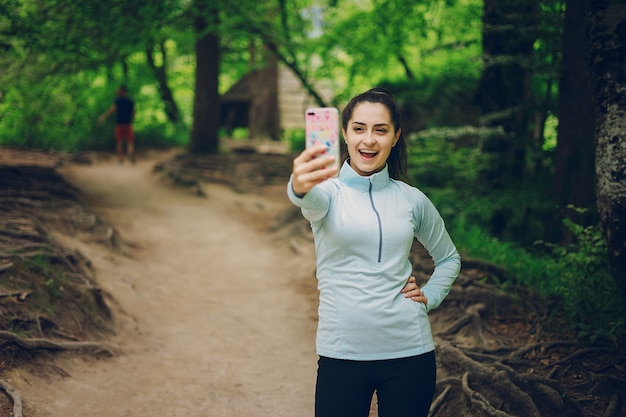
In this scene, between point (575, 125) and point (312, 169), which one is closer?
point (312, 169)

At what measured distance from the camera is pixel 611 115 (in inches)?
172

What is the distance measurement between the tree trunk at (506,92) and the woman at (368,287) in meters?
6.81

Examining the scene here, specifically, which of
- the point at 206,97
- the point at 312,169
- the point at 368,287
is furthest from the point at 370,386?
the point at 206,97

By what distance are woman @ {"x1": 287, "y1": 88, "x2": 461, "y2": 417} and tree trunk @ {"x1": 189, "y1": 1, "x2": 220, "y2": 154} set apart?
15.1m

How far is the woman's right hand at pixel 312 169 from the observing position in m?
2.28

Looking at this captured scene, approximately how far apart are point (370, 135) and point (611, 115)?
8.39ft

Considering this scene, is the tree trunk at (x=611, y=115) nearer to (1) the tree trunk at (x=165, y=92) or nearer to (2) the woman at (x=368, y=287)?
(2) the woman at (x=368, y=287)

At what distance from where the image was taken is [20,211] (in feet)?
27.9

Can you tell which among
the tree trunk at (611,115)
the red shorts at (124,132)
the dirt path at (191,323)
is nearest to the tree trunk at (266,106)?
the red shorts at (124,132)

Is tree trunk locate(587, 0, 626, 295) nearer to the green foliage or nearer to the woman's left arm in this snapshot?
the green foliage

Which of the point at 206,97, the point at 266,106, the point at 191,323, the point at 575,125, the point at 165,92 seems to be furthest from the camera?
the point at 165,92

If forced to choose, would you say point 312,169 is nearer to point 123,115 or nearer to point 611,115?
point 611,115

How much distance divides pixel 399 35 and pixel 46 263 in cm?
866

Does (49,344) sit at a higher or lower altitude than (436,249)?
lower
